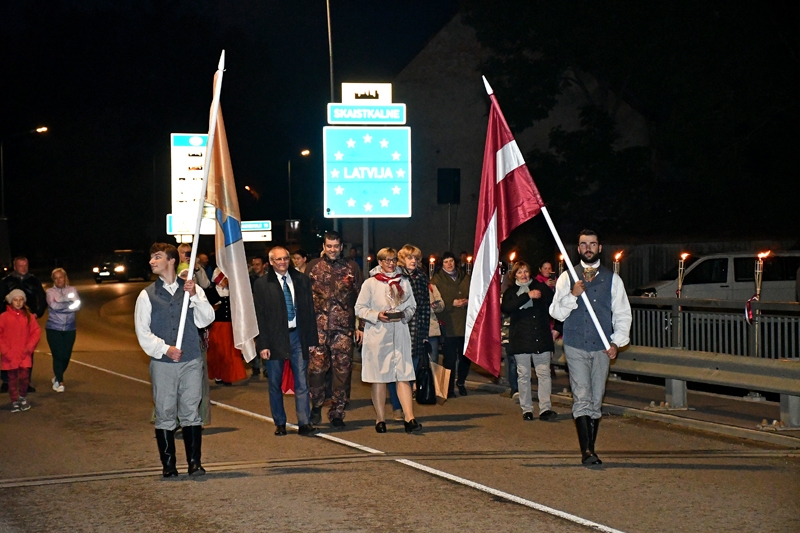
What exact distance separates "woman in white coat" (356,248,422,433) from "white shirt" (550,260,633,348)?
7.58ft

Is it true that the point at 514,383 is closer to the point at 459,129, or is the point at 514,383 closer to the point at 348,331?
the point at 348,331

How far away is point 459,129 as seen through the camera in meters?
43.7

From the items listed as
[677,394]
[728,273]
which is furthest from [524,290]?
Result: [728,273]

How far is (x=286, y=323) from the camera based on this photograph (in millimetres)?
10320

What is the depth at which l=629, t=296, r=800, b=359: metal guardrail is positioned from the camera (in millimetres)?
11034

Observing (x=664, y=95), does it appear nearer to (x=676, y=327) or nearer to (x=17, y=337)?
(x=676, y=327)

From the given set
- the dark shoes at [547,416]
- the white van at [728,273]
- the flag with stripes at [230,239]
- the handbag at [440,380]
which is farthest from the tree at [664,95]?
the flag with stripes at [230,239]

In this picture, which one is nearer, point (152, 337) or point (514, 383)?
point (152, 337)

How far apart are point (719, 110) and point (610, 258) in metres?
5.88

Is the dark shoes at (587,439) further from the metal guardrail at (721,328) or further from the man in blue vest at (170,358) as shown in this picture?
the metal guardrail at (721,328)

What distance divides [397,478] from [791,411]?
14.4ft

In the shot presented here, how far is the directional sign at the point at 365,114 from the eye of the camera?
59.3 ft

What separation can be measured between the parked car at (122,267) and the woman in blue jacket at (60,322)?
38308mm

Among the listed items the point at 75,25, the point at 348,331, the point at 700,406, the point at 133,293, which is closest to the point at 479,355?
the point at 348,331
